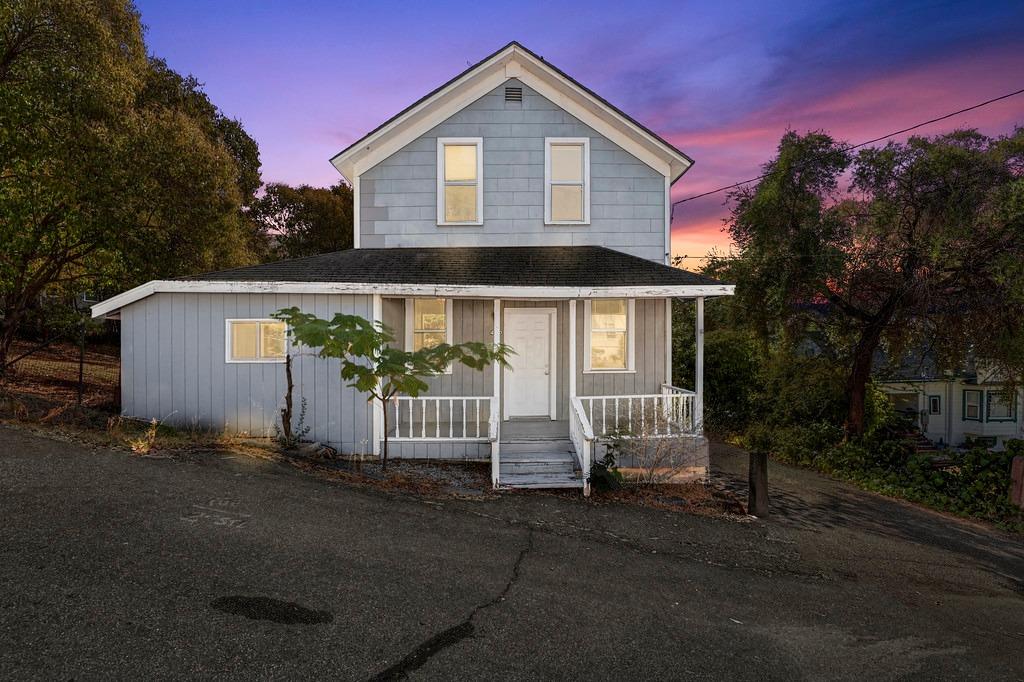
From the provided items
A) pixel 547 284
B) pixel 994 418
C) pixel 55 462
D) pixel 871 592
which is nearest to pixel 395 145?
pixel 547 284

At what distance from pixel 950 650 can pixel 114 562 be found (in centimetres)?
662

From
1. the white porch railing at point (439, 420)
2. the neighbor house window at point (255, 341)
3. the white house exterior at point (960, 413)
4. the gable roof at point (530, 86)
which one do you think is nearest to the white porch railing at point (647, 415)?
the white porch railing at point (439, 420)

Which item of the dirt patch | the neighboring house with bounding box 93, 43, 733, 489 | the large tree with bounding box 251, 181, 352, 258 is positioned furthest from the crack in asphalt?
the large tree with bounding box 251, 181, 352, 258

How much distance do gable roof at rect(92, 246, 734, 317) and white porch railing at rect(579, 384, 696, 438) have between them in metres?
1.73

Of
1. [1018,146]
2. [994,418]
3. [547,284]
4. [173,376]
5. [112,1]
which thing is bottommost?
[994,418]

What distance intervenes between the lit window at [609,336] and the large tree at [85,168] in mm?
8607

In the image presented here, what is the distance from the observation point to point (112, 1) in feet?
35.5

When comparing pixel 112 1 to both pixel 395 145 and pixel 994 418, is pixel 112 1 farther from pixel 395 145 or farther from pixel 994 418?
pixel 994 418

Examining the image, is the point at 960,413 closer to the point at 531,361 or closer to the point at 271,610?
the point at 531,361

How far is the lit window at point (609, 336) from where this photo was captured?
10.5 m

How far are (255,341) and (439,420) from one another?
131 inches

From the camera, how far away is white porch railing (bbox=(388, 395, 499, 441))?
9023 mm

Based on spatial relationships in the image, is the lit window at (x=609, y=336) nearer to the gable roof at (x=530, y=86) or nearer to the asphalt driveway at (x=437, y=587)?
the gable roof at (x=530, y=86)

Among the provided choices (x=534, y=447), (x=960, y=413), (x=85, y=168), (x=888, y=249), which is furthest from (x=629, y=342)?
(x=960, y=413)
